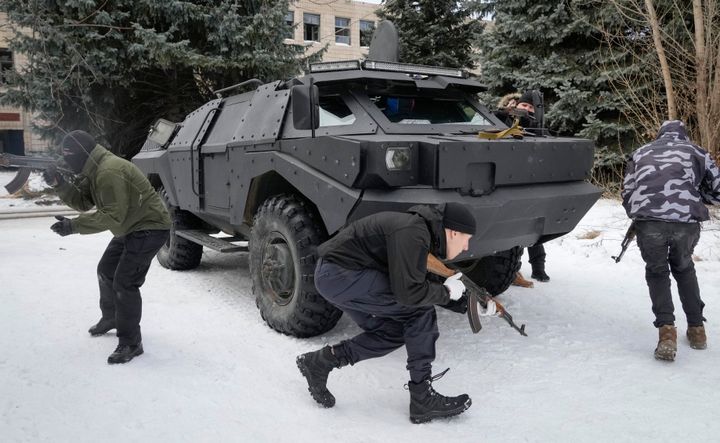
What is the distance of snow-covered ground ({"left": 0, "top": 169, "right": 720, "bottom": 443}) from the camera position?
2.93 metres

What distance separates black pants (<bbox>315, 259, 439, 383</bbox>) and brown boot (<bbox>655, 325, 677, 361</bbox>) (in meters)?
1.77

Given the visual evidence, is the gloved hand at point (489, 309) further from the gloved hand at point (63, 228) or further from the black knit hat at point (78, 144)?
the black knit hat at point (78, 144)

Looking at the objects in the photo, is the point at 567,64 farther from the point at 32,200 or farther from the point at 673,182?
the point at 32,200

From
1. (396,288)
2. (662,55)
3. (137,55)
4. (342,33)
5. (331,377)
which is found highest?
(342,33)

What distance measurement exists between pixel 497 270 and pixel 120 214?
3179mm

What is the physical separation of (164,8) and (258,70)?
2094 mm

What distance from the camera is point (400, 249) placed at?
2822 millimetres

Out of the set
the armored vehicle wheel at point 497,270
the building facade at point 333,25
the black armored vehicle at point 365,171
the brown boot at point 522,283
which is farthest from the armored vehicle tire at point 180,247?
the building facade at point 333,25

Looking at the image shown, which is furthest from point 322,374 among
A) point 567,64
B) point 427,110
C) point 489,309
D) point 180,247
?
point 567,64

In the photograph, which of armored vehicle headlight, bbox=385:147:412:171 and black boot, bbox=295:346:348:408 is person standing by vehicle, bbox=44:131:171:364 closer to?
black boot, bbox=295:346:348:408

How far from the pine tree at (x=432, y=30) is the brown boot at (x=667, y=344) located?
38.5 ft

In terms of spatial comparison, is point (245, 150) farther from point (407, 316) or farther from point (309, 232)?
point (407, 316)

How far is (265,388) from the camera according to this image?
3.42 meters

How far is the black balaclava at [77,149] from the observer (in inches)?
145
